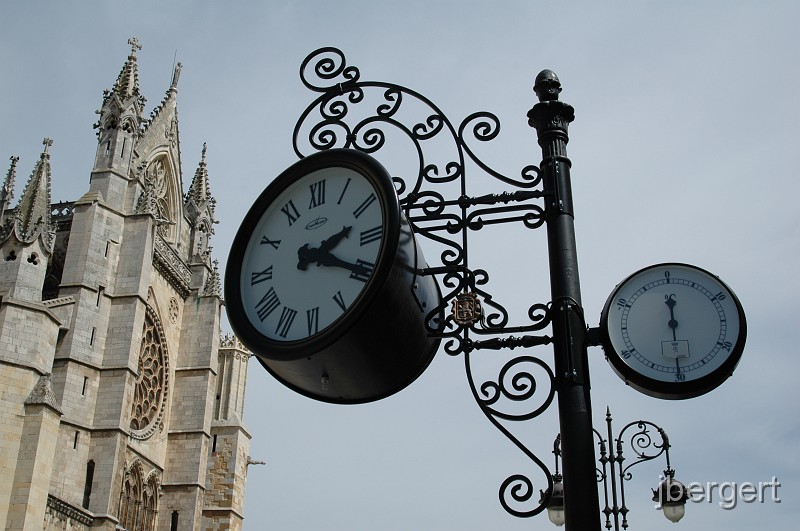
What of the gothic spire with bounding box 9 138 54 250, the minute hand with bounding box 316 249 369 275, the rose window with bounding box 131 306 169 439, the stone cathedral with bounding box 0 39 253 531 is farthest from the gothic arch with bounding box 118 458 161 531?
the minute hand with bounding box 316 249 369 275

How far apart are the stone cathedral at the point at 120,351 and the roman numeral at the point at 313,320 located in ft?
65.2

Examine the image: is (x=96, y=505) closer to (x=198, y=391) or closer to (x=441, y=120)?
(x=198, y=391)

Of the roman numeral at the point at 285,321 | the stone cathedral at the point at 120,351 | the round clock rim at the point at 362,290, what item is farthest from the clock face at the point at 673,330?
the stone cathedral at the point at 120,351

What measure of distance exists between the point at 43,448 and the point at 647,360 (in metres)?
20.8

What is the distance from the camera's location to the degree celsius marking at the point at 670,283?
2.81m

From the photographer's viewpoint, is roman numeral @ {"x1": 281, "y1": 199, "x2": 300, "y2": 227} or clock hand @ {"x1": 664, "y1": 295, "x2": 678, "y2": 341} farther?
roman numeral @ {"x1": 281, "y1": 199, "x2": 300, "y2": 227}

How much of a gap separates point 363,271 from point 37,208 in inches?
963

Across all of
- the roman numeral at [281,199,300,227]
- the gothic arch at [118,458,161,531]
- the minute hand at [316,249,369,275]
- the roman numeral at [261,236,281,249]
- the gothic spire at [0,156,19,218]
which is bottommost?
the minute hand at [316,249,369,275]

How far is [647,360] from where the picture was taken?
9.40ft

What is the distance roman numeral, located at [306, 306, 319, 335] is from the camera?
9.64 ft

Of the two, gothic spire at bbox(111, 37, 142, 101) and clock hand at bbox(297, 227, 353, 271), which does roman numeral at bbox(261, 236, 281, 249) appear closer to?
clock hand at bbox(297, 227, 353, 271)

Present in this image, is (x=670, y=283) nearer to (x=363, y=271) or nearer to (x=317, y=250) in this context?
(x=363, y=271)

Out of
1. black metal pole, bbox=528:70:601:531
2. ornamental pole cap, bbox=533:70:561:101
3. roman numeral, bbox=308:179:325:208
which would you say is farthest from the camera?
ornamental pole cap, bbox=533:70:561:101

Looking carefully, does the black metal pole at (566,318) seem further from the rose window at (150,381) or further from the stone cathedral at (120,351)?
the rose window at (150,381)
